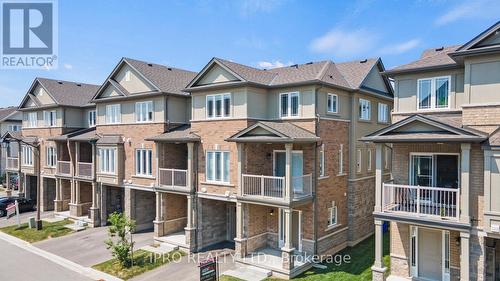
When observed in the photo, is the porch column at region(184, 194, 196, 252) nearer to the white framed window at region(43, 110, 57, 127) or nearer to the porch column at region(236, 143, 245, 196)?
the porch column at region(236, 143, 245, 196)

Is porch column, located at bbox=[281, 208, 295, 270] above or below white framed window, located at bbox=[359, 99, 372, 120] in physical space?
below

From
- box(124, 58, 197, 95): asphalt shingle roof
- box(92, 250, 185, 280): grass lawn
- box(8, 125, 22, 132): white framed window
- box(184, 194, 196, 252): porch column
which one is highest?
box(124, 58, 197, 95): asphalt shingle roof

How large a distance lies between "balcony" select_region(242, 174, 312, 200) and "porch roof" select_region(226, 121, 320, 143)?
190 centimetres

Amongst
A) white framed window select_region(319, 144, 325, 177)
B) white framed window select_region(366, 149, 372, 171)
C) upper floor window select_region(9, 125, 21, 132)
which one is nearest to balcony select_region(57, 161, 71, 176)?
upper floor window select_region(9, 125, 21, 132)

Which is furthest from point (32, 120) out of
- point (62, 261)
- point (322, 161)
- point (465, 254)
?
point (465, 254)

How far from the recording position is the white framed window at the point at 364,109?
2025cm

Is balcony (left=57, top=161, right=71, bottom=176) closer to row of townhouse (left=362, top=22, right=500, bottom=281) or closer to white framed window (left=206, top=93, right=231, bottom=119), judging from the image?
white framed window (left=206, top=93, right=231, bottom=119)

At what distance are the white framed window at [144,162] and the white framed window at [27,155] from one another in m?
15.8

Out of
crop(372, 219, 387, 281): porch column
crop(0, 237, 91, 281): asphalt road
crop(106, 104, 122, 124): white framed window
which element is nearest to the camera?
crop(372, 219, 387, 281): porch column

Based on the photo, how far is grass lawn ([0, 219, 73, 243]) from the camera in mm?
22750

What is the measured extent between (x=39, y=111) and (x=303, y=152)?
27.4 m

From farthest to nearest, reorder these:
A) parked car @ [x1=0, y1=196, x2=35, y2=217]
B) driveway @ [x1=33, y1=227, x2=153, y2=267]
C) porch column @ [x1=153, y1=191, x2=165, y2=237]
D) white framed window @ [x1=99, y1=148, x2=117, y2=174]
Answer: parked car @ [x1=0, y1=196, x2=35, y2=217], white framed window @ [x1=99, y1=148, x2=117, y2=174], porch column @ [x1=153, y1=191, x2=165, y2=237], driveway @ [x1=33, y1=227, x2=153, y2=267]

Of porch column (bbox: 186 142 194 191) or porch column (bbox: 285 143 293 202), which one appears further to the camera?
porch column (bbox: 186 142 194 191)

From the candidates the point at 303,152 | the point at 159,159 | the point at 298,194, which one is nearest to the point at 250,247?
the point at 298,194
